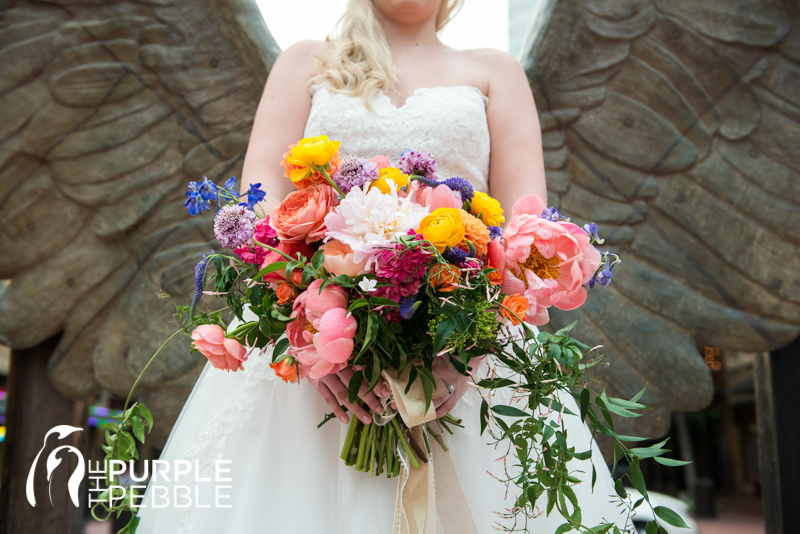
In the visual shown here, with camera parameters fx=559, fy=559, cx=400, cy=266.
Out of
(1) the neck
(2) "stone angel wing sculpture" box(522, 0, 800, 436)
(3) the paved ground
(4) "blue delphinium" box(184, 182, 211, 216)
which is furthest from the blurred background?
(3) the paved ground

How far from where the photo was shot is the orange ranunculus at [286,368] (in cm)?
97

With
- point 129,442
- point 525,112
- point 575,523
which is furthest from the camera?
point 525,112

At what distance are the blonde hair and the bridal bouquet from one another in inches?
23.8

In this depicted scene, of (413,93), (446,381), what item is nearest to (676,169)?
(413,93)

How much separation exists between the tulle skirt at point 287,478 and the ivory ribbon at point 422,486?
5 centimetres

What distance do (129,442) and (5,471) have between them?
2277 mm

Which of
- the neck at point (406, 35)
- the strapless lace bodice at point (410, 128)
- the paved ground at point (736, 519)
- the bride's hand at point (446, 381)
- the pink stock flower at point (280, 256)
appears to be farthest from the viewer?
the paved ground at point (736, 519)

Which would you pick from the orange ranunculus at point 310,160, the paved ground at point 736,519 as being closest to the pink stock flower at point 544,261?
the orange ranunculus at point 310,160

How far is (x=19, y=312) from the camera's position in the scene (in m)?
2.64

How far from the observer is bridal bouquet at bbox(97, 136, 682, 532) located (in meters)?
0.84

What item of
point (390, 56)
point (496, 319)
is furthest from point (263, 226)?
point (390, 56)

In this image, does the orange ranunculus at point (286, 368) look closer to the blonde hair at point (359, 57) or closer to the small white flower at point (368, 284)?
the small white flower at point (368, 284)

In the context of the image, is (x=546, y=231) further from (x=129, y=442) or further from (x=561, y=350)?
(x=129, y=442)

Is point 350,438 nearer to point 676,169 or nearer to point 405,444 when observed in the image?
point 405,444
